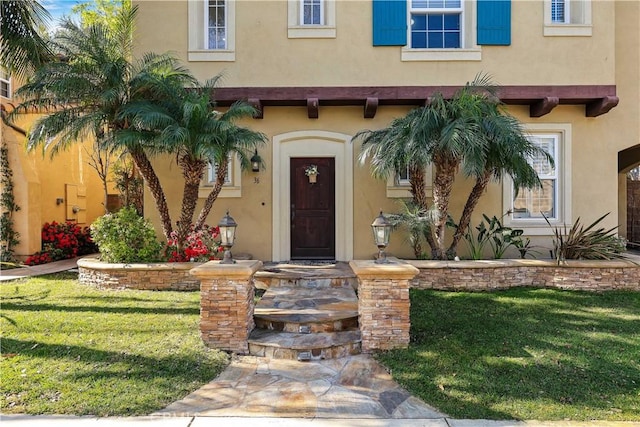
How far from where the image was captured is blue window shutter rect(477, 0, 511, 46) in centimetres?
831

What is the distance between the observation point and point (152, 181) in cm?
767

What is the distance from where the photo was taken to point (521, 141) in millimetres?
6703

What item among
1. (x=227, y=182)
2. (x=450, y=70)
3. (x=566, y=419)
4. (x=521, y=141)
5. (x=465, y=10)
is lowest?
(x=566, y=419)

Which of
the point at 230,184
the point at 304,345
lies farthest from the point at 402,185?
the point at 304,345

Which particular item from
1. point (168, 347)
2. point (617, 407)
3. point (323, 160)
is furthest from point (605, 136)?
point (168, 347)

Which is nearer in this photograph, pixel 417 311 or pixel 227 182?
pixel 417 311

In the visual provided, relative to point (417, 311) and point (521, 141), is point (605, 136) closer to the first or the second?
point (521, 141)

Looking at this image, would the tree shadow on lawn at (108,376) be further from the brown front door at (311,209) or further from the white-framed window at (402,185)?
the white-framed window at (402,185)

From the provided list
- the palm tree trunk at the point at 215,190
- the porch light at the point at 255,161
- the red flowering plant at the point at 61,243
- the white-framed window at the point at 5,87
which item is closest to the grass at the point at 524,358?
the palm tree trunk at the point at 215,190

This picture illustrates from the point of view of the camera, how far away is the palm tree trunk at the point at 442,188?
7172 mm

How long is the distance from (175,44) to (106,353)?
694 cm

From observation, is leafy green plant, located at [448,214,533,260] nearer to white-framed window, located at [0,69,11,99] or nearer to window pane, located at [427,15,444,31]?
window pane, located at [427,15,444,31]

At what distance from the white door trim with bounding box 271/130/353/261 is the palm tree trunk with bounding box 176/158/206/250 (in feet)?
5.96

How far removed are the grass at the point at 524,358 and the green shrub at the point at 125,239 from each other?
526 cm
